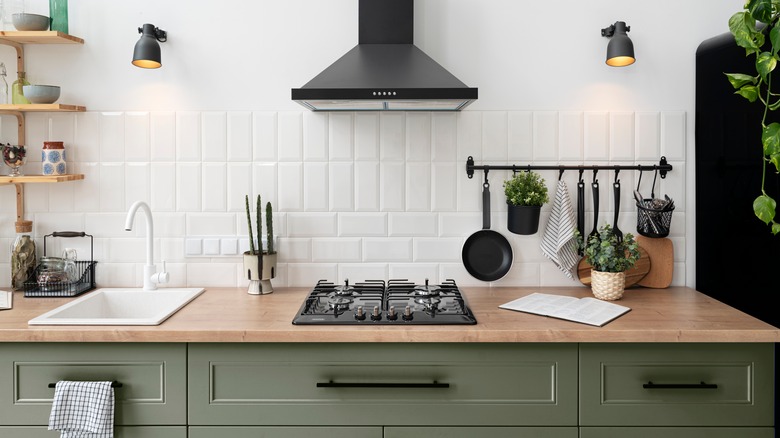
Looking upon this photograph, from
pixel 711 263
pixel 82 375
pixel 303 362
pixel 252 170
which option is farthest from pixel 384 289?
pixel 711 263

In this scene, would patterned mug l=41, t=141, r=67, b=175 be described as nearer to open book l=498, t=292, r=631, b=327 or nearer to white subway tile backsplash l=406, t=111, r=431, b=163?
white subway tile backsplash l=406, t=111, r=431, b=163

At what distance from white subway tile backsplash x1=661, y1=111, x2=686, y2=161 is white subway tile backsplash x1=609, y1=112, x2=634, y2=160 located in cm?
14

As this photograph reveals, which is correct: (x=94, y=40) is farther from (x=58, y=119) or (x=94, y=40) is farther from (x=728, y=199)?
(x=728, y=199)

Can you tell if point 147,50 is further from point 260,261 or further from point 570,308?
point 570,308

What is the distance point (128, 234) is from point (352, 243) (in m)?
0.98

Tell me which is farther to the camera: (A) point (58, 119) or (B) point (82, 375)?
(A) point (58, 119)

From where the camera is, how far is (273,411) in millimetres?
2008

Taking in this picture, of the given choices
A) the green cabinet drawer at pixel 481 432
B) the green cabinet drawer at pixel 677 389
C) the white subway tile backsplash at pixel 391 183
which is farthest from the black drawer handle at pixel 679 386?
the white subway tile backsplash at pixel 391 183

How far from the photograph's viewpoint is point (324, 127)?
2.67m

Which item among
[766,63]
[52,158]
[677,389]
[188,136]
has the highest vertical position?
[766,63]

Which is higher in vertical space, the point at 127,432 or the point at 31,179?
the point at 31,179

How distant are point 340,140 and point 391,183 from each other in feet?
0.95

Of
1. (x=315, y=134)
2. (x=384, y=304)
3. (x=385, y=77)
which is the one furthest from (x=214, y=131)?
(x=384, y=304)

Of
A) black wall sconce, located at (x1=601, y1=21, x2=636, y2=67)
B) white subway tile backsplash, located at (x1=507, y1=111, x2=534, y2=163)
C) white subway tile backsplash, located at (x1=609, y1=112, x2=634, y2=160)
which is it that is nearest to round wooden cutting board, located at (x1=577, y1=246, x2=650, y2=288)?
white subway tile backsplash, located at (x1=609, y1=112, x2=634, y2=160)
